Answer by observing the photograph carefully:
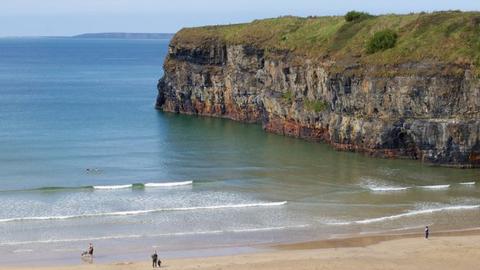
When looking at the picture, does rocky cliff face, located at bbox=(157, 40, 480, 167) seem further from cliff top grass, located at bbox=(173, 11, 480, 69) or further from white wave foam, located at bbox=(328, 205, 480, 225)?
white wave foam, located at bbox=(328, 205, 480, 225)

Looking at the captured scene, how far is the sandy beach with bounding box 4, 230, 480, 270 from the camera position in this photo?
1582 inches

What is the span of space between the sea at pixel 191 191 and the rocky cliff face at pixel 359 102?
1529 millimetres

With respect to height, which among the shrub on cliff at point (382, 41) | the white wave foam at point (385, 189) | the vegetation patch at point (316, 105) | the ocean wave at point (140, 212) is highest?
the shrub on cliff at point (382, 41)

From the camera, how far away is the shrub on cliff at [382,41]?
7188cm

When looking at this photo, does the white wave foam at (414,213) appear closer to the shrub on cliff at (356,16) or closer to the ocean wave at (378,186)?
the ocean wave at (378,186)

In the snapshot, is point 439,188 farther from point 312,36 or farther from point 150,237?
point 312,36

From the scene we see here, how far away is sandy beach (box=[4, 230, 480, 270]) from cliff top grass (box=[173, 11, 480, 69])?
80.0 feet

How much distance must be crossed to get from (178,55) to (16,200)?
4626 centimetres

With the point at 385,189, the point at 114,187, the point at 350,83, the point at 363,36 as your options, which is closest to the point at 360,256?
the point at 385,189

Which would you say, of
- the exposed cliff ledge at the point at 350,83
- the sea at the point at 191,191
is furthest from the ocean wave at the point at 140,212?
the exposed cliff ledge at the point at 350,83

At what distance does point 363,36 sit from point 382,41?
16.8 feet

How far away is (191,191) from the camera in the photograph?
2253 inches

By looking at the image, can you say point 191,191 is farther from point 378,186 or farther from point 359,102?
point 359,102

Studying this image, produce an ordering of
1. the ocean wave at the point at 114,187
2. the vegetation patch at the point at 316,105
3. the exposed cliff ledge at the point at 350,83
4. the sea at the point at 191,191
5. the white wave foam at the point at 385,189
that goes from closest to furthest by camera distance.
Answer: the sea at the point at 191,191 < the ocean wave at the point at 114,187 < the white wave foam at the point at 385,189 < the exposed cliff ledge at the point at 350,83 < the vegetation patch at the point at 316,105
